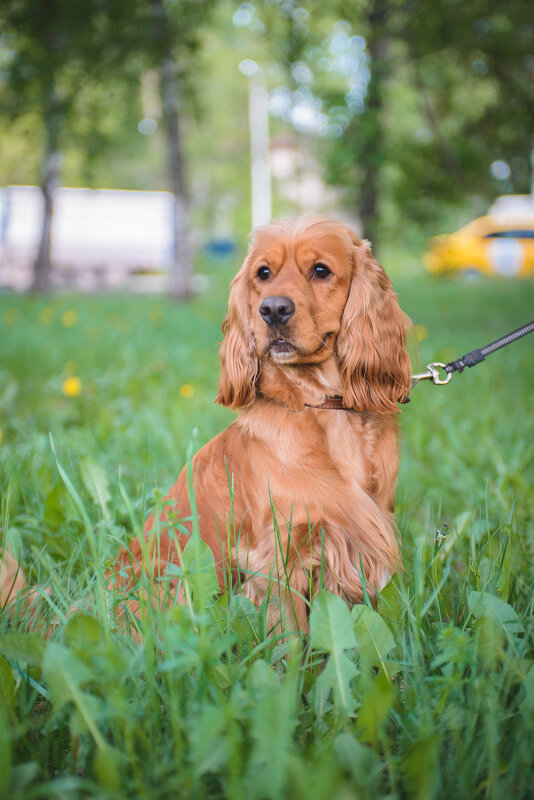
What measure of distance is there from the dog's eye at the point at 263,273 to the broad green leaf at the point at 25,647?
4.24 ft

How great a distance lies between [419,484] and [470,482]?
8.7 inches

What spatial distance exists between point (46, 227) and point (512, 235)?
41.8ft

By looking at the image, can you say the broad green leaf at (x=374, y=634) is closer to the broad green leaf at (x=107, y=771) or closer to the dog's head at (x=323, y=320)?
the broad green leaf at (x=107, y=771)

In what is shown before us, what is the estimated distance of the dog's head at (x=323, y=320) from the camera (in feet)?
6.03

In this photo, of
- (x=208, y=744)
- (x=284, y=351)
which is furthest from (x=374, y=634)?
(x=284, y=351)

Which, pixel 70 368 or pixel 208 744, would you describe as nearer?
pixel 208 744

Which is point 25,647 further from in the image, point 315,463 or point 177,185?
point 177,185

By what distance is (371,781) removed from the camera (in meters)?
0.99

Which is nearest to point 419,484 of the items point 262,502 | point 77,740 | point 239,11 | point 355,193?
point 262,502

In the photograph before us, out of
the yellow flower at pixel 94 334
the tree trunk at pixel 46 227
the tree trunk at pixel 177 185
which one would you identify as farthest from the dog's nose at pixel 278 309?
the tree trunk at pixel 46 227

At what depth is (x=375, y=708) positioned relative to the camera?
3.48ft

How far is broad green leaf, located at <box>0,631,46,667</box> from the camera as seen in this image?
1.12 meters

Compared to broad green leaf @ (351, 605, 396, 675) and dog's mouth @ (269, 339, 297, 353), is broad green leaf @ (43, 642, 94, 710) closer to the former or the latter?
broad green leaf @ (351, 605, 396, 675)

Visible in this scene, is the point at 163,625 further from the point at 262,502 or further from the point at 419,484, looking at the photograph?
the point at 419,484
